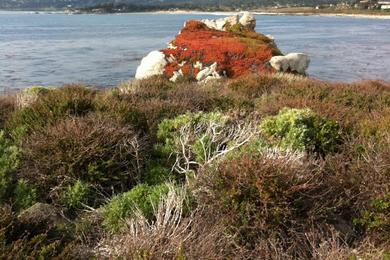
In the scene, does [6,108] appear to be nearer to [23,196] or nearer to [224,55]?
[23,196]

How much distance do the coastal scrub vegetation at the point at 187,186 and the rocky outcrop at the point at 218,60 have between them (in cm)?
1383

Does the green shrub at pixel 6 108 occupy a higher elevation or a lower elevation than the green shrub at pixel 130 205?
higher

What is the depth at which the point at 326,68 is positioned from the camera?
37438 mm

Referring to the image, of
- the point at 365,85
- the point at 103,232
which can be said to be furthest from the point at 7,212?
the point at 365,85

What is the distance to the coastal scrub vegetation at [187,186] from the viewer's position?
18.4 feet

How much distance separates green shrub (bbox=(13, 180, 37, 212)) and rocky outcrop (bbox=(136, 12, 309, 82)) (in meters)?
16.3

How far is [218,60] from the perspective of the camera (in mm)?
24984

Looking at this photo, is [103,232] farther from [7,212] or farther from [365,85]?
[365,85]

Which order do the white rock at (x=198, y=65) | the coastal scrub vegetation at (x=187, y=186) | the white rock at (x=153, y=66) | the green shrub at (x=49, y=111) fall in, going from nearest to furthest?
the coastal scrub vegetation at (x=187, y=186) < the green shrub at (x=49, y=111) < the white rock at (x=198, y=65) < the white rock at (x=153, y=66)

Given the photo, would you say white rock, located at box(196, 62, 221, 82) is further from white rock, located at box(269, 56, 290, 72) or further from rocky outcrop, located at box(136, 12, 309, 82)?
white rock, located at box(269, 56, 290, 72)

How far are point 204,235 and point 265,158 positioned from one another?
4.75 ft

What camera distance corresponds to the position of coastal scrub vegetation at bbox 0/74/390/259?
562cm

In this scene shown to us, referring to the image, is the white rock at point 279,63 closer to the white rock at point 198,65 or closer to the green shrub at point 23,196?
the white rock at point 198,65

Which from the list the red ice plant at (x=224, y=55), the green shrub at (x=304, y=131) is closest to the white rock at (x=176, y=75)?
the red ice plant at (x=224, y=55)
